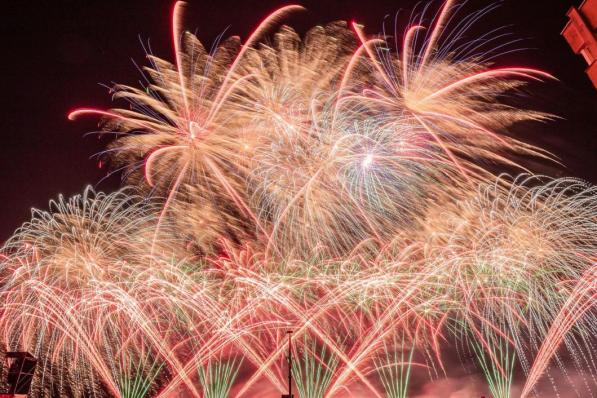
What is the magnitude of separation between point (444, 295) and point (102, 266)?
517 inches

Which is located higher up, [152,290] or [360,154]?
[360,154]

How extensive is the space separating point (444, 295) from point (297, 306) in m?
5.53

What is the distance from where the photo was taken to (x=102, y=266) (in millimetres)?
21844

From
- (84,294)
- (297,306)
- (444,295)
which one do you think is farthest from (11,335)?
(444,295)

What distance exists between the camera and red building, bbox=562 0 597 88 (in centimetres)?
464

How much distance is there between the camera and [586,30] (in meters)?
4.67

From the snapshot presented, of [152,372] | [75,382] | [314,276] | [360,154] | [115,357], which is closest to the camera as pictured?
[360,154]

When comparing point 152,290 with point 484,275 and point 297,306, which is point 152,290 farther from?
point 484,275

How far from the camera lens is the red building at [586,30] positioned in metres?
4.64

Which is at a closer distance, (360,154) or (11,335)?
(360,154)

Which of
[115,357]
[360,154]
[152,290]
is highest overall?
A: [360,154]

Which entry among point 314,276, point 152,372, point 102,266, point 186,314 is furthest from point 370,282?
point 152,372

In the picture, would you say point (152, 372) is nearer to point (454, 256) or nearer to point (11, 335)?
point (11, 335)

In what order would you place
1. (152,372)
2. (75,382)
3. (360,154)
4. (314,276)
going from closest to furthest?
(360,154) < (314,276) < (152,372) < (75,382)
